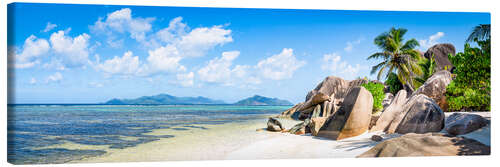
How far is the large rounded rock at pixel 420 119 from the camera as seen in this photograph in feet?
16.5

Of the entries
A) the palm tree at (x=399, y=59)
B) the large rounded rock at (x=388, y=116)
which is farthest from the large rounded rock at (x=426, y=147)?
the palm tree at (x=399, y=59)

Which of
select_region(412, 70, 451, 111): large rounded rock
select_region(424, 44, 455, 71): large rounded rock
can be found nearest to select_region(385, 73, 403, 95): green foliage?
select_region(424, 44, 455, 71): large rounded rock

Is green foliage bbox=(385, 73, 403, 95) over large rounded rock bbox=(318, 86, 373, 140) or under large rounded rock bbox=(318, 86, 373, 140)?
over

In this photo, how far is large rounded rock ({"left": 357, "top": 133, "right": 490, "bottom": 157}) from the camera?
4309 millimetres

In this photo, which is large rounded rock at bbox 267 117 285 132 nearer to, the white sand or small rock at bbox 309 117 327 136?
small rock at bbox 309 117 327 136

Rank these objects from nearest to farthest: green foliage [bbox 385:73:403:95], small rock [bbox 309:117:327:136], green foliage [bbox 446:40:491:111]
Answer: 1. green foliage [bbox 446:40:491:111]
2. small rock [bbox 309:117:327:136]
3. green foliage [bbox 385:73:403:95]

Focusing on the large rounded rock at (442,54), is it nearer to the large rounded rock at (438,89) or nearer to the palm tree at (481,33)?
the large rounded rock at (438,89)

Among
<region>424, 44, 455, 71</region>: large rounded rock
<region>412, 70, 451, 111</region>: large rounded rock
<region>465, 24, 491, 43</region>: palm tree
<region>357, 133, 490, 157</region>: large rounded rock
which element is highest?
<region>424, 44, 455, 71</region>: large rounded rock

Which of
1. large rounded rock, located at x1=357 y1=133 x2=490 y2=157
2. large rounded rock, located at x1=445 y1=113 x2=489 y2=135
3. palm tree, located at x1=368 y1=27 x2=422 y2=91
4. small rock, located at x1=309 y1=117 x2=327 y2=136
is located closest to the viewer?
large rounded rock, located at x1=357 y1=133 x2=490 y2=157

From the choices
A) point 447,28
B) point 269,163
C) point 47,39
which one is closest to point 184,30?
point 47,39

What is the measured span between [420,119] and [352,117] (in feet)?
3.63

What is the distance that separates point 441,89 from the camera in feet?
25.8

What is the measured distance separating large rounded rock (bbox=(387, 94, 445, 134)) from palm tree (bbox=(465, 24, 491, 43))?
1337mm

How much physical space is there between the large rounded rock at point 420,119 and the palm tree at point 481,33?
134 centimetres
